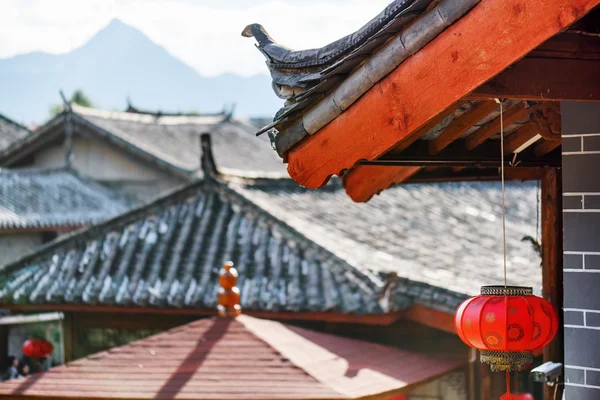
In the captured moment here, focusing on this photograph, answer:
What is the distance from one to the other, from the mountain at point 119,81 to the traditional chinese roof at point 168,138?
117503mm

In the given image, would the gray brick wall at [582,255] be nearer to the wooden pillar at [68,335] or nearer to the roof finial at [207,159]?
the roof finial at [207,159]

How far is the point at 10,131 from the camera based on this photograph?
30266 mm

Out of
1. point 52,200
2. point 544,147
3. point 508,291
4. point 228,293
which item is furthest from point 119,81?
point 508,291

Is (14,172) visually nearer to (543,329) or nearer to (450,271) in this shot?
(450,271)

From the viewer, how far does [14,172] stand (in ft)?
76.3

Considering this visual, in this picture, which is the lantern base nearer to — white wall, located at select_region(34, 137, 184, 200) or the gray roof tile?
the gray roof tile

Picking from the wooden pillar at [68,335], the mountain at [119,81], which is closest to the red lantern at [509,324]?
the wooden pillar at [68,335]

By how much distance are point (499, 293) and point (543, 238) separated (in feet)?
4.26

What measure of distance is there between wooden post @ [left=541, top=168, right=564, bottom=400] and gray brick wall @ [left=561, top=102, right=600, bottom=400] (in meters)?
1.28

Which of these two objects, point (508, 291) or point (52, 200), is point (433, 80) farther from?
point (52, 200)

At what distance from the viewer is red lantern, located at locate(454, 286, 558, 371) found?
4.06 meters

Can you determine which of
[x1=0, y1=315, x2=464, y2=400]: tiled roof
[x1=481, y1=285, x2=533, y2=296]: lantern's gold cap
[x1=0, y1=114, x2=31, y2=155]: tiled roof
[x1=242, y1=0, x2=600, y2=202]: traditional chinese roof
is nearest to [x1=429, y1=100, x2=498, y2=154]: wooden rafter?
[x1=242, y1=0, x2=600, y2=202]: traditional chinese roof

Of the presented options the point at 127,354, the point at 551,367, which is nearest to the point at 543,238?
the point at 551,367

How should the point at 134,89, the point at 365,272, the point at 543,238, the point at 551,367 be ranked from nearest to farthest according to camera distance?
1. the point at 551,367
2. the point at 543,238
3. the point at 365,272
4. the point at 134,89
